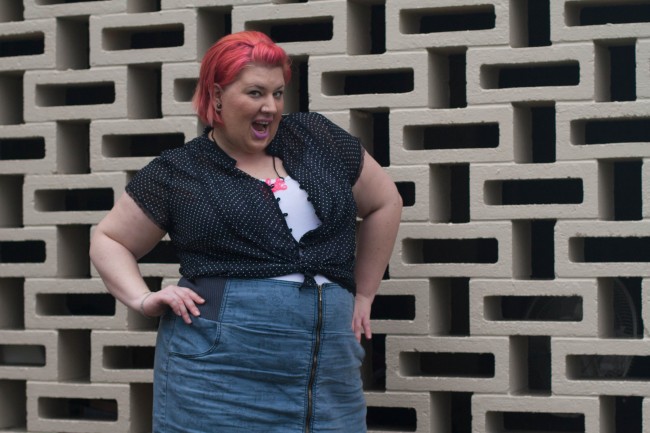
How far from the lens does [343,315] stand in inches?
132

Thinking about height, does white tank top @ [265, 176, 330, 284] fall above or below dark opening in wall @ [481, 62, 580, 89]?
below

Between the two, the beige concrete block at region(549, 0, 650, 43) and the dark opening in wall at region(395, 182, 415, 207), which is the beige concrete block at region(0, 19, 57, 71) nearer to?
the dark opening in wall at region(395, 182, 415, 207)

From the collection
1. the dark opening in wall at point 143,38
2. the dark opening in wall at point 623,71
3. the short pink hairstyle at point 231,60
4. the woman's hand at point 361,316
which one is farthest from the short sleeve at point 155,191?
the dark opening in wall at point 623,71

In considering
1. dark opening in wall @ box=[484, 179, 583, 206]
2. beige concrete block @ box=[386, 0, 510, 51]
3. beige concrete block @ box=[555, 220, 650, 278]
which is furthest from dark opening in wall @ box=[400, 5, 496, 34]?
beige concrete block @ box=[555, 220, 650, 278]

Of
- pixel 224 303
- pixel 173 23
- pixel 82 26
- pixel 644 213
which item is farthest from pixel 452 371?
pixel 82 26

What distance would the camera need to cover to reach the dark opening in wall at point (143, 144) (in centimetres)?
427

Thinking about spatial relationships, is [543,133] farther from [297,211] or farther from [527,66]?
[297,211]

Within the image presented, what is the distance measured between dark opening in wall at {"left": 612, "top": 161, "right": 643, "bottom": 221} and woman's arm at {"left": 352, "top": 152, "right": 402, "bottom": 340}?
79cm

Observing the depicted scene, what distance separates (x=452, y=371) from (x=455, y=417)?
0.16 metres

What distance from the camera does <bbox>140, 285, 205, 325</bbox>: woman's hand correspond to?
3.30m

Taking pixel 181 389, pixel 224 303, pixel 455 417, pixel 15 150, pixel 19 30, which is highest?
pixel 19 30

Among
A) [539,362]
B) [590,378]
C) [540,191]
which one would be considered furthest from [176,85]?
[590,378]

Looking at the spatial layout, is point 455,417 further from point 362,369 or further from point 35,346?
point 35,346

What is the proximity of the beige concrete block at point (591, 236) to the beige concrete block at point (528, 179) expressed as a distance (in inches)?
1.3
